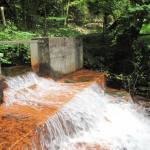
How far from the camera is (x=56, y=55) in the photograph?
10961mm

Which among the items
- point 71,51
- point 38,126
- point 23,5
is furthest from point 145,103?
point 23,5

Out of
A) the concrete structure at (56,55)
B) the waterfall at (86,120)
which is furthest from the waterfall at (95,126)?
the concrete structure at (56,55)

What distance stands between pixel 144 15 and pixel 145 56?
1449 mm

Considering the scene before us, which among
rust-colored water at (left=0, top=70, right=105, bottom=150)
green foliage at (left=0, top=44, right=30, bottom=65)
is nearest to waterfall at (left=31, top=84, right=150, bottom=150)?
rust-colored water at (left=0, top=70, right=105, bottom=150)

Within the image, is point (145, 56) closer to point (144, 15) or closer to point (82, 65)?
point (144, 15)

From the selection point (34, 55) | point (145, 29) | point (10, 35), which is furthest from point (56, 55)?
point (145, 29)

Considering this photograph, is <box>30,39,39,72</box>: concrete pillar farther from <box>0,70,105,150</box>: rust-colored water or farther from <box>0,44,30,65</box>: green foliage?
<box>0,70,105,150</box>: rust-colored water

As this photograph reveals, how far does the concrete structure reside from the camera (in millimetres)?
10086

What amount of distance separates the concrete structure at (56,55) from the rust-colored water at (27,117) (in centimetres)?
103

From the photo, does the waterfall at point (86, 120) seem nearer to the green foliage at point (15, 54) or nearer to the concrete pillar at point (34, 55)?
the concrete pillar at point (34, 55)

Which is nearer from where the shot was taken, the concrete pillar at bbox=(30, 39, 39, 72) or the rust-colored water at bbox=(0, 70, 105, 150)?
the rust-colored water at bbox=(0, 70, 105, 150)

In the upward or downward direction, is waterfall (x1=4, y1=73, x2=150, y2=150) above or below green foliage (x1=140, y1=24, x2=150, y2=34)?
below

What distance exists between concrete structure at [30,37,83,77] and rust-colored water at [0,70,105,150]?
1.03 meters

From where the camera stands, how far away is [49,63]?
414 inches
